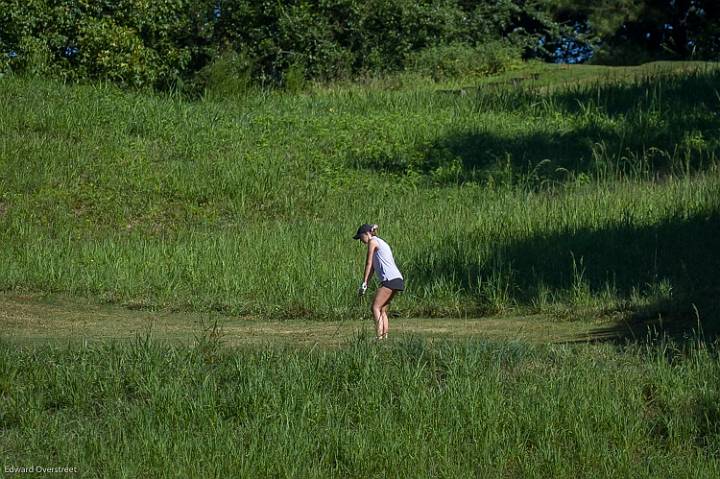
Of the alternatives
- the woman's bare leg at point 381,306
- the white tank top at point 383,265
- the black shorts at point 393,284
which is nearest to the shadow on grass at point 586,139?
the white tank top at point 383,265

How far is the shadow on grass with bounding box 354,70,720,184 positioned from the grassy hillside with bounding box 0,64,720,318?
61 mm

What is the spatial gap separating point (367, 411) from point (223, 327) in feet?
15.1

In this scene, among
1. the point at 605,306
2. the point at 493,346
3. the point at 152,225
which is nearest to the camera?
the point at 493,346

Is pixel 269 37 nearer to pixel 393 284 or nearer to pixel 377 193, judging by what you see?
pixel 377 193

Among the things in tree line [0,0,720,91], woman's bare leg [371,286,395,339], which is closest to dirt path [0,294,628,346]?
woman's bare leg [371,286,395,339]

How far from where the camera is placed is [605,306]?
13711 mm

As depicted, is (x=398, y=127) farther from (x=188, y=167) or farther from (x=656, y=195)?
(x=656, y=195)

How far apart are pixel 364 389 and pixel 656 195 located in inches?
370

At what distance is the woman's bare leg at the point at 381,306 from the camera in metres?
12.6

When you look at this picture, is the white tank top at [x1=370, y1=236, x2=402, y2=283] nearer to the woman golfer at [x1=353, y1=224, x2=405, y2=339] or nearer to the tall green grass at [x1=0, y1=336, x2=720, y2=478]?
the woman golfer at [x1=353, y1=224, x2=405, y2=339]

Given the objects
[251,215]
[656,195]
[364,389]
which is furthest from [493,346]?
[251,215]

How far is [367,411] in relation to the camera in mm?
9445

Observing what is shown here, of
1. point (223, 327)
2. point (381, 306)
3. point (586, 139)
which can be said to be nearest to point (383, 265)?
point (381, 306)

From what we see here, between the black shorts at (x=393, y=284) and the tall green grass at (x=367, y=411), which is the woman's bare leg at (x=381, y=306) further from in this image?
the tall green grass at (x=367, y=411)
